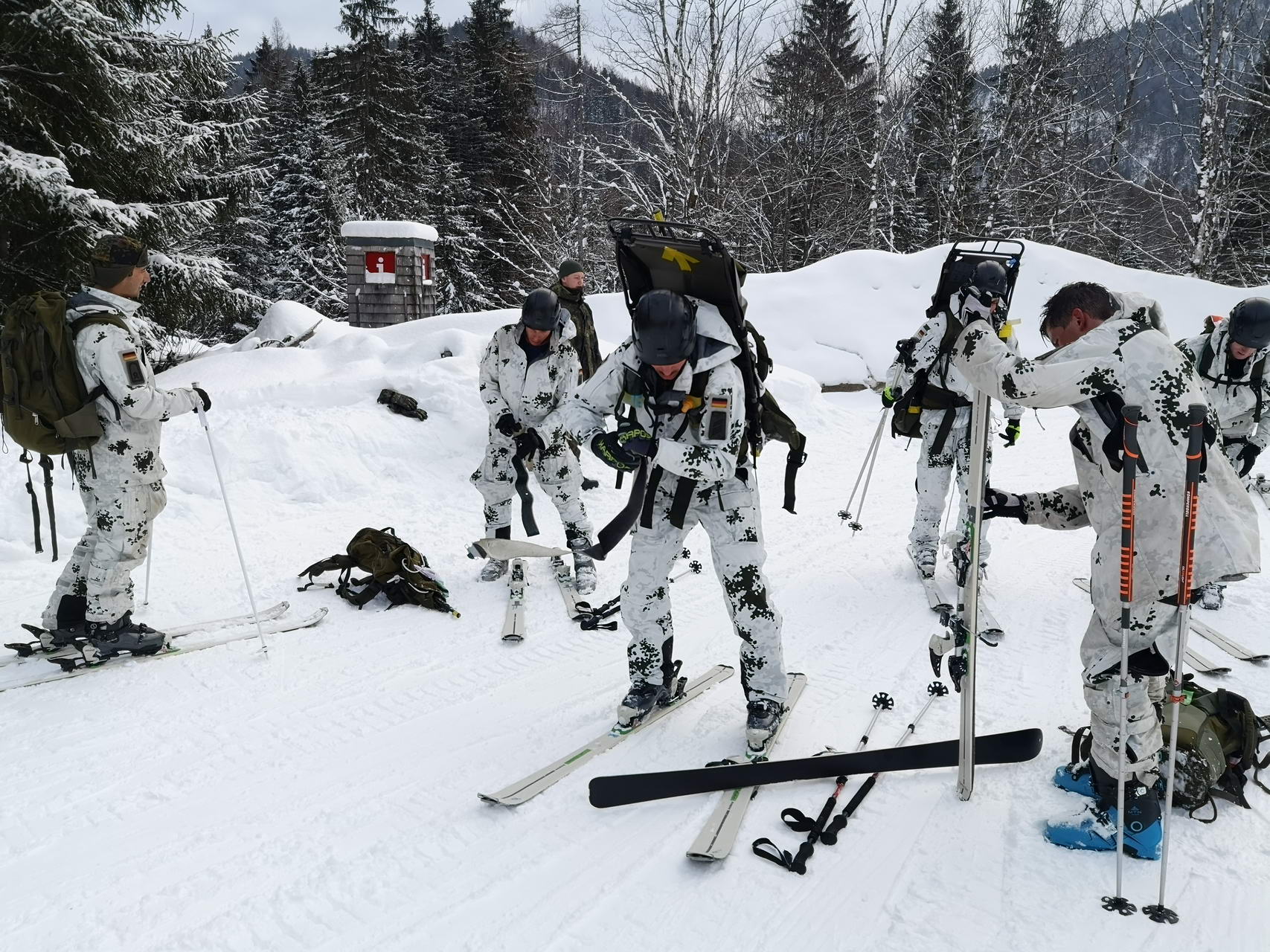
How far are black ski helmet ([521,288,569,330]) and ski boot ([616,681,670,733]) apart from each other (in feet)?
9.21

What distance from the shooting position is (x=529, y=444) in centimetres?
578

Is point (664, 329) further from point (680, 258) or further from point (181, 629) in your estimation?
point (181, 629)

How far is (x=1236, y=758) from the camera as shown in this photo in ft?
10.8

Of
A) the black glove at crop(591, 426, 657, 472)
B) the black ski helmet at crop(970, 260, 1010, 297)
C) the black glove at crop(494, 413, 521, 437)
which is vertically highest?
the black ski helmet at crop(970, 260, 1010, 297)

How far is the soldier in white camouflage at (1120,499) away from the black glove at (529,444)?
11.3 ft

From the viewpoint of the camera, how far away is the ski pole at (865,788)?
300cm

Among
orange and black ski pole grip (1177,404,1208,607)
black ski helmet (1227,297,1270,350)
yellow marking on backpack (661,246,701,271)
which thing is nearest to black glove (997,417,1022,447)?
black ski helmet (1227,297,1270,350)

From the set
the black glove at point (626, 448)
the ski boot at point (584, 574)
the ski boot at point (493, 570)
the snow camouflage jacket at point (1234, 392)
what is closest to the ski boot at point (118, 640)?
the ski boot at point (493, 570)

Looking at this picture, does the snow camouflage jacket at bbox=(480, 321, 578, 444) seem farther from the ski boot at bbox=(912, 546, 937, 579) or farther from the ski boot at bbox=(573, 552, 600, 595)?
the ski boot at bbox=(912, 546, 937, 579)

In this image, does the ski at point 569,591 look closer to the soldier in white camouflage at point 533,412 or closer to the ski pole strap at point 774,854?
the soldier in white camouflage at point 533,412

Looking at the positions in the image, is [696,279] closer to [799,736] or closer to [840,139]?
[799,736]

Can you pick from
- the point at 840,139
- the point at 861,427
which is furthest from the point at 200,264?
the point at 840,139

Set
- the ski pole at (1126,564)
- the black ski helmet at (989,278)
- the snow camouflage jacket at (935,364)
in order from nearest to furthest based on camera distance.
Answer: the ski pole at (1126,564), the black ski helmet at (989,278), the snow camouflage jacket at (935,364)

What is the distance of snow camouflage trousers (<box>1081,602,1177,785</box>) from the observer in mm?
2867
